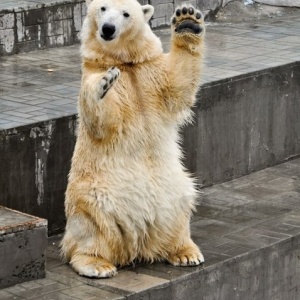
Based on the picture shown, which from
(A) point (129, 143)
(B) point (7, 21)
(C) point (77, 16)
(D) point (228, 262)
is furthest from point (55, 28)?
(D) point (228, 262)

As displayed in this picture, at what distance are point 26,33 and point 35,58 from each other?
0.31 metres

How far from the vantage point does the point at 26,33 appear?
9539mm

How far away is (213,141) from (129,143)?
2.17m

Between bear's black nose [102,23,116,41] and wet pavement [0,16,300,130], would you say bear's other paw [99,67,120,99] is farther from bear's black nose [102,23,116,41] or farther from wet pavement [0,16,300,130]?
wet pavement [0,16,300,130]

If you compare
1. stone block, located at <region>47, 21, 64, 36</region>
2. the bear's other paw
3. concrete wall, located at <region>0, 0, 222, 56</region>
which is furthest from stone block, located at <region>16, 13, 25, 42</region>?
the bear's other paw

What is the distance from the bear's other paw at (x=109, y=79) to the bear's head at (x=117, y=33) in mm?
301

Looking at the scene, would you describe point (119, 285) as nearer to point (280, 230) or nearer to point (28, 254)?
point (28, 254)

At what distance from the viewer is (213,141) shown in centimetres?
828

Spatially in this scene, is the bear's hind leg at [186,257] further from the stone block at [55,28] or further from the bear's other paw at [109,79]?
the stone block at [55,28]

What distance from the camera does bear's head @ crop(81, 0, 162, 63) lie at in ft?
19.8

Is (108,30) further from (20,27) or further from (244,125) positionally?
(20,27)

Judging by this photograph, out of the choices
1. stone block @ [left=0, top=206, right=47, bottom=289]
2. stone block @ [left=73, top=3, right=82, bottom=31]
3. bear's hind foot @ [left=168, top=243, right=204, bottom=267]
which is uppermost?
stone block @ [left=73, top=3, right=82, bottom=31]

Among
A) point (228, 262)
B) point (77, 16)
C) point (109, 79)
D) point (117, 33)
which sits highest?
point (117, 33)

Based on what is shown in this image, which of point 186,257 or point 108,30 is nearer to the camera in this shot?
point 108,30
